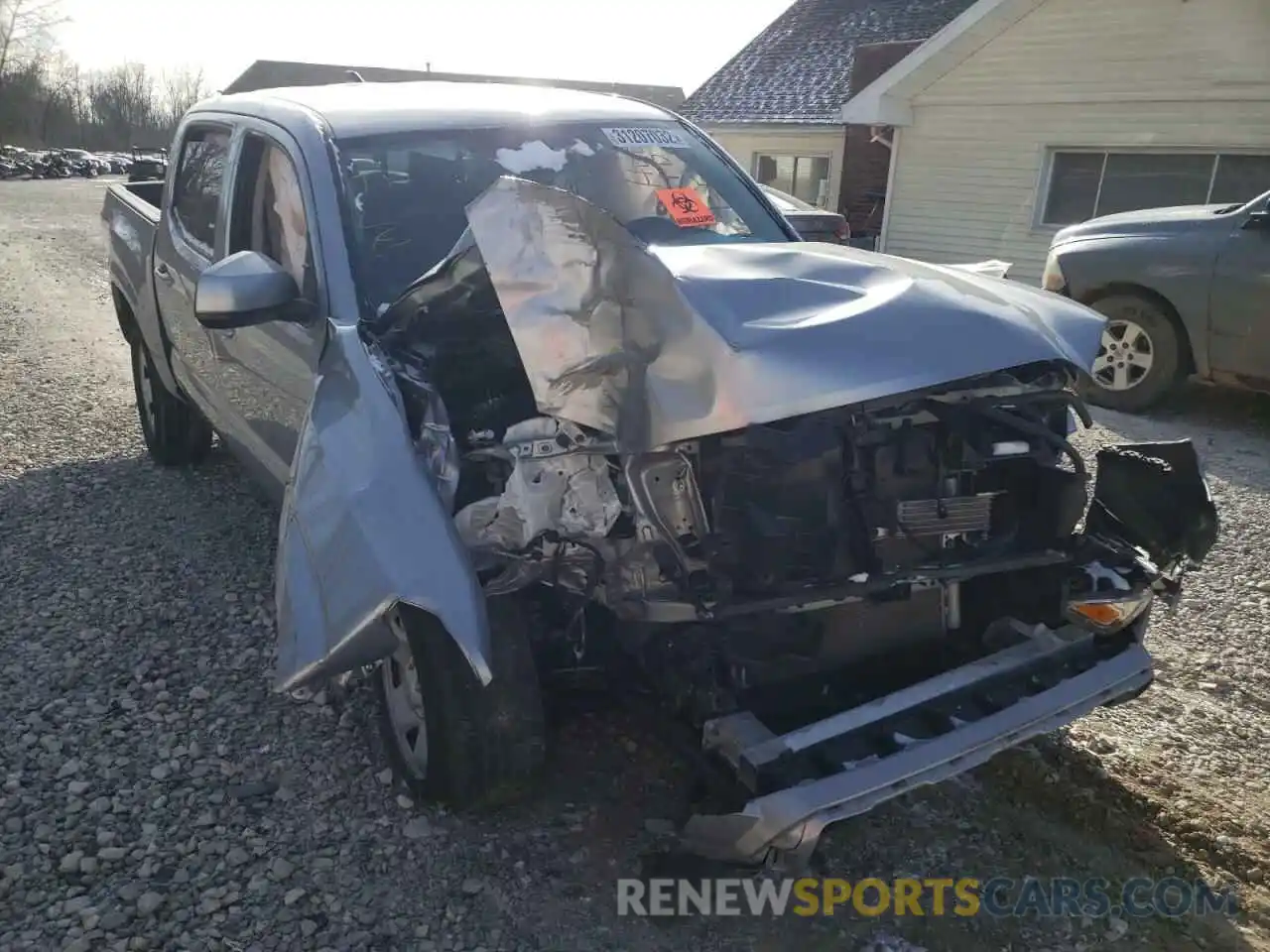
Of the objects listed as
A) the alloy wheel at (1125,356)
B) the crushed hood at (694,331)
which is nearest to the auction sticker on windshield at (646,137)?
the crushed hood at (694,331)

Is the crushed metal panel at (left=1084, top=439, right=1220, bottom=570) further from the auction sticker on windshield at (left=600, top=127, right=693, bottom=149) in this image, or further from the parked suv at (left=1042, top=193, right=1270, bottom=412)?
the parked suv at (left=1042, top=193, right=1270, bottom=412)

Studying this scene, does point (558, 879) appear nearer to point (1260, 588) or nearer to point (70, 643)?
point (70, 643)

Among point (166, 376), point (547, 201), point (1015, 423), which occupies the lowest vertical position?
point (166, 376)

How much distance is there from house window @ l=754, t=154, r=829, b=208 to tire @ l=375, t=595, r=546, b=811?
55.3ft

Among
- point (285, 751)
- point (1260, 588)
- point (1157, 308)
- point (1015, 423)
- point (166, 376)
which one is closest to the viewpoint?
point (1015, 423)

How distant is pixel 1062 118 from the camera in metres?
12.5

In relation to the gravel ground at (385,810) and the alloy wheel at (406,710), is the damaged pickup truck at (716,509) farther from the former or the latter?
the gravel ground at (385,810)

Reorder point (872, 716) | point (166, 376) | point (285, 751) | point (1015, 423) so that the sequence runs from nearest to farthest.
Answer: point (872, 716), point (1015, 423), point (285, 751), point (166, 376)

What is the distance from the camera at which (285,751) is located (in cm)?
315

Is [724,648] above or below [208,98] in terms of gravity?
below

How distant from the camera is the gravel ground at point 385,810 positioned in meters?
2.48

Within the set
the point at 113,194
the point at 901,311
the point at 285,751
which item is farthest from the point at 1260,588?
the point at 113,194

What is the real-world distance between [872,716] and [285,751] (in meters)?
1.87

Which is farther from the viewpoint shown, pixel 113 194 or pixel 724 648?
pixel 113 194
